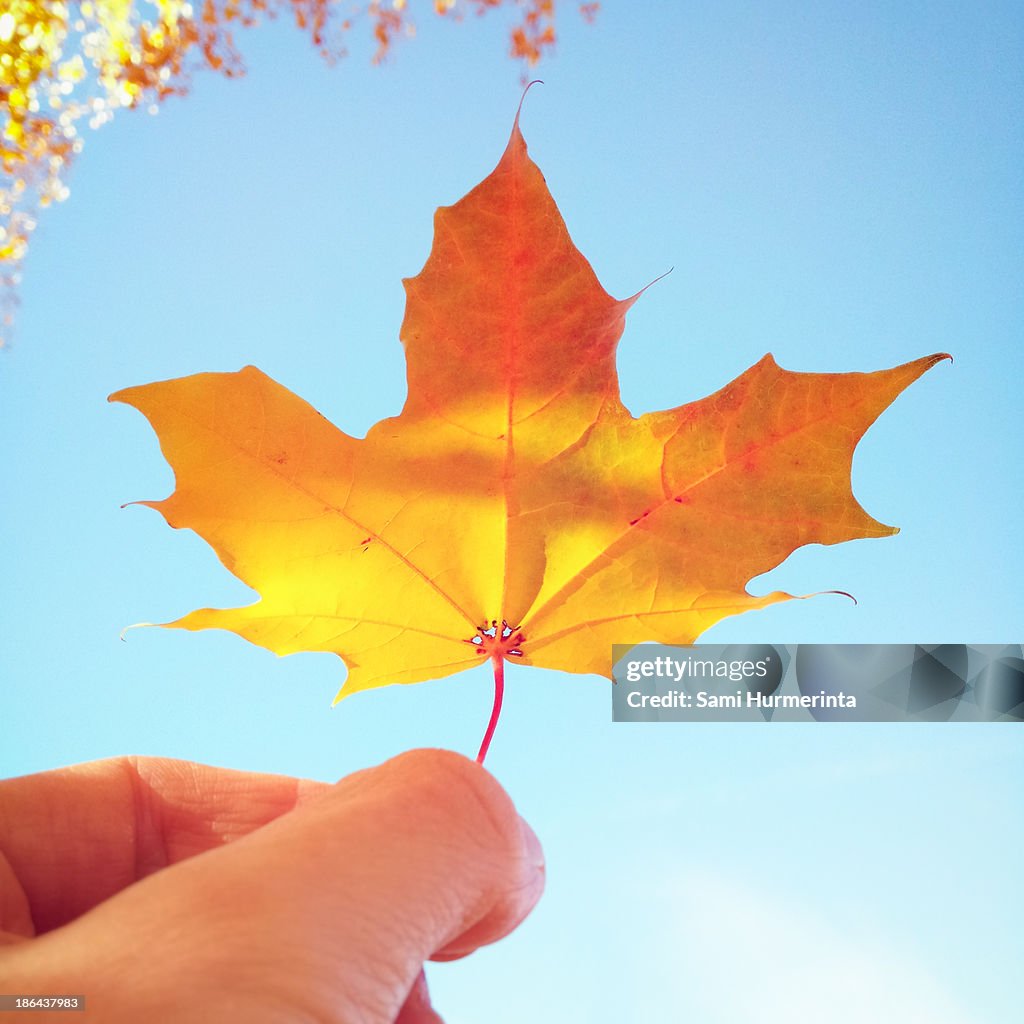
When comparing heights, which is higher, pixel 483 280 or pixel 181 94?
pixel 181 94

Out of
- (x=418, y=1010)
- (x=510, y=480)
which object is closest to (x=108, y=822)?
(x=418, y=1010)

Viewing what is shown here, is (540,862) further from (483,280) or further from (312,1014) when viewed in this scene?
(483,280)

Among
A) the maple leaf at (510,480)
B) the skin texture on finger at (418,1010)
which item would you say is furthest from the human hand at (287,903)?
the maple leaf at (510,480)

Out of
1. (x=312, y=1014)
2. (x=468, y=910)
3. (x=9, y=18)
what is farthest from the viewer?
(x=9, y=18)

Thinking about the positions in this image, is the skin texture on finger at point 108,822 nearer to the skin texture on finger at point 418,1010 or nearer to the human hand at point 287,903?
the human hand at point 287,903

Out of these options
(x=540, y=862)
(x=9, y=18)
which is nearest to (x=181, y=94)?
(x=9, y=18)

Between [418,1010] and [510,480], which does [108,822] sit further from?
[510,480]

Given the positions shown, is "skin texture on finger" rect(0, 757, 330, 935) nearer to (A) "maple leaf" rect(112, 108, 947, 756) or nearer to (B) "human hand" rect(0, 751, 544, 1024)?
(B) "human hand" rect(0, 751, 544, 1024)

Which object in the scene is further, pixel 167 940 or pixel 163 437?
pixel 163 437
